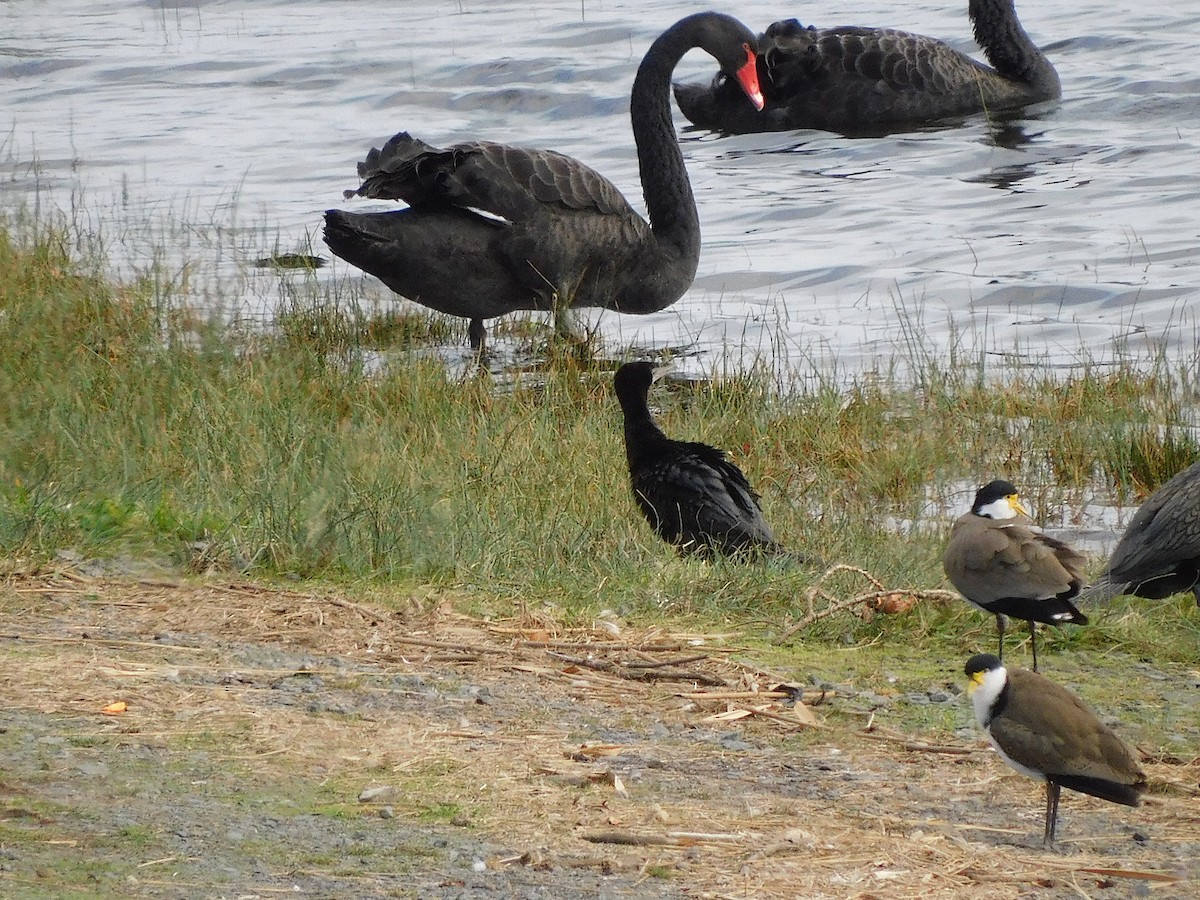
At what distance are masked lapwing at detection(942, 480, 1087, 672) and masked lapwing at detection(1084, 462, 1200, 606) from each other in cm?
128

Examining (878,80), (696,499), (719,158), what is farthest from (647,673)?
(878,80)

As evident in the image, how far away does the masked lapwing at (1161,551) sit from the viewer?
20.4 feet

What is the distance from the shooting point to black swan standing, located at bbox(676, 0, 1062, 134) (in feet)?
53.5

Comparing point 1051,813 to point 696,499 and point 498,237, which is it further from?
point 498,237

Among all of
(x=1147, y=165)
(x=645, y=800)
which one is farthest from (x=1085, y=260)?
(x=645, y=800)

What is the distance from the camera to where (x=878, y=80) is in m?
16.3

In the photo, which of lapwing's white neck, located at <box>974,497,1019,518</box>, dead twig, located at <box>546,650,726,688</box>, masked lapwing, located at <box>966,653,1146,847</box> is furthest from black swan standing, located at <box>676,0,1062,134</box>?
masked lapwing, located at <box>966,653,1146,847</box>

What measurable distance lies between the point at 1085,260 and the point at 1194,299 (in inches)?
51.5

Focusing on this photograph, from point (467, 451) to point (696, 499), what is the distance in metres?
1.28

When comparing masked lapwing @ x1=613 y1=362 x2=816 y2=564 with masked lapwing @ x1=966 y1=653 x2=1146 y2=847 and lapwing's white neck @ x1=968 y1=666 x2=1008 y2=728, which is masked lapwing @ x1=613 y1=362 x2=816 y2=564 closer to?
lapwing's white neck @ x1=968 y1=666 x2=1008 y2=728

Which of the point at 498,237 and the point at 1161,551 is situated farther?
the point at 498,237

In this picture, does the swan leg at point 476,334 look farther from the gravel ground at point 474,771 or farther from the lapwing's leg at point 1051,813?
the lapwing's leg at point 1051,813

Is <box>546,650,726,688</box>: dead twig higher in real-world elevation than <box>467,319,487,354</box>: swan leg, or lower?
lower

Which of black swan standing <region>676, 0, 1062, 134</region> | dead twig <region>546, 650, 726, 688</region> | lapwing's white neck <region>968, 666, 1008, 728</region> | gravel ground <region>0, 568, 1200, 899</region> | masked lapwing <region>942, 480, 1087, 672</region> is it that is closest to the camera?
gravel ground <region>0, 568, 1200, 899</region>
